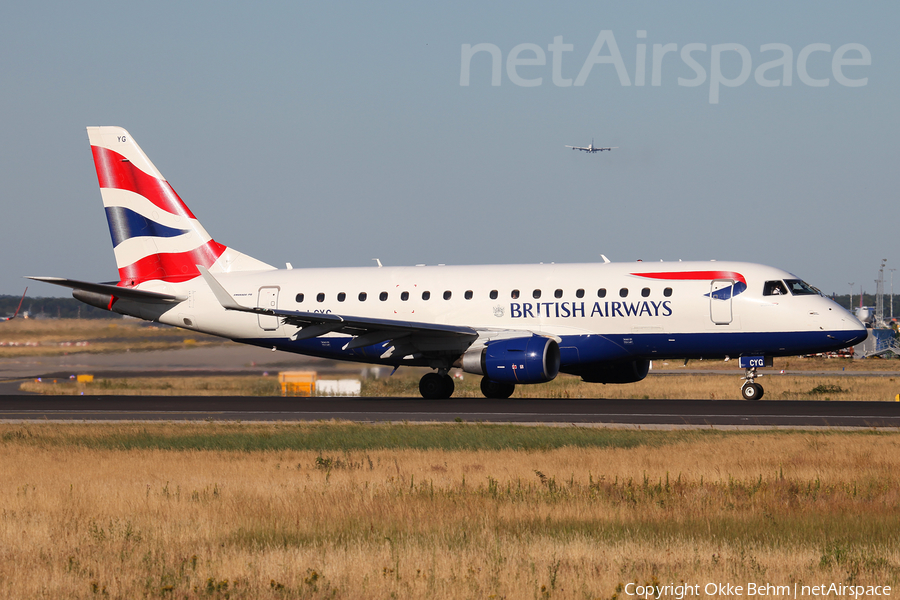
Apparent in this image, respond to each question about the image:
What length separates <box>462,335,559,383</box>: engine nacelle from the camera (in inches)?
1105

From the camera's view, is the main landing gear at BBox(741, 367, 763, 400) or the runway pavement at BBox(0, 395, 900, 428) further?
the main landing gear at BBox(741, 367, 763, 400)

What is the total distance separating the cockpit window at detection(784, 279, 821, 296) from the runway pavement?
10.8 ft

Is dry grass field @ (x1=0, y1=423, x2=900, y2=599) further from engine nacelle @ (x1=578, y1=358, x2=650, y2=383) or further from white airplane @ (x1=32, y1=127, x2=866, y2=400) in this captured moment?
engine nacelle @ (x1=578, y1=358, x2=650, y2=383)

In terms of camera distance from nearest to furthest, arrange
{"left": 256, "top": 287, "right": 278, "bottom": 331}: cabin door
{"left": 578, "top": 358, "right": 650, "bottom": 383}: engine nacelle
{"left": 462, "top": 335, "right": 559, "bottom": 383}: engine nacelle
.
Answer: {"left": 462, "top": 335, "right": 559, "bottom": 383}: engine nacelle → {"left": 578, "top": 358, "right": 650, "bottom": 383}: engine nacelle → {"left": 256, "top": 287, "right": 278, "bottom": 331}: cabin door

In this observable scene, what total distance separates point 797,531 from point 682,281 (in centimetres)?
1900

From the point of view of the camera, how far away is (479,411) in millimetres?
25812

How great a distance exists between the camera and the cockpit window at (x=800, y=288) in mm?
28766

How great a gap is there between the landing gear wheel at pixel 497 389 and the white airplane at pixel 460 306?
5 centimetres

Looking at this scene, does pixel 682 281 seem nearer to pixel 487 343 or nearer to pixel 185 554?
pixel 487 343

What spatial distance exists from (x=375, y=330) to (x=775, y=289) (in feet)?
38.9

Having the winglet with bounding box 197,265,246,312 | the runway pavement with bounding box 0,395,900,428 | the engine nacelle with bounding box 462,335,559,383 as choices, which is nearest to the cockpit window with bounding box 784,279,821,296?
the runway pavement with bounding box 0,395,900,428

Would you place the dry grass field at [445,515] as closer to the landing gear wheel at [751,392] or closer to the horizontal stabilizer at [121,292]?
the landing gear wheel at [751,392]

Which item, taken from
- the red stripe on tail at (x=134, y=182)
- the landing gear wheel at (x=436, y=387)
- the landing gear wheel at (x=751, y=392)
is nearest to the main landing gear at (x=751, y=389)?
the landing gear wheel at (x=751, y=392)

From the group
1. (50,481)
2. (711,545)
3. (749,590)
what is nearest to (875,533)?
(711,545)
